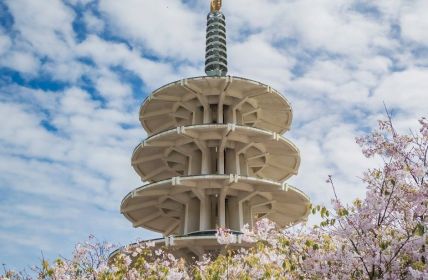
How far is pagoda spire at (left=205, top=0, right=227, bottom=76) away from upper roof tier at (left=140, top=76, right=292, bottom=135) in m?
6.55

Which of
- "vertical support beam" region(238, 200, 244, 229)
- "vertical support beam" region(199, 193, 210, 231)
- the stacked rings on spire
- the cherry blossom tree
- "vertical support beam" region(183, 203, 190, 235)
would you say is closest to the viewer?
the cherry blossom tree

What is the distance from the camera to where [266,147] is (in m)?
43.3

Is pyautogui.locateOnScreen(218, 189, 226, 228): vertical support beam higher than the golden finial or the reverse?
the reverse

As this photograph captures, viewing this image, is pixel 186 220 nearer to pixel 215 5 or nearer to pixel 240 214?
pixel 240 214

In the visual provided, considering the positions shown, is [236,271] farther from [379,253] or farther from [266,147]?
[266,147]

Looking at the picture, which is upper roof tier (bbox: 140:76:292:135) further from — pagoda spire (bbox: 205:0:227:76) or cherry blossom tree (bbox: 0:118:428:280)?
cherry blossom tree (bbox: 0:118:428:280)

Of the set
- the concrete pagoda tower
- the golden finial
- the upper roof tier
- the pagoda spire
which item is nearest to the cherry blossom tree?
the concrete pagoda tower

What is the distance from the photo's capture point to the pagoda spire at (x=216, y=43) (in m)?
51.4

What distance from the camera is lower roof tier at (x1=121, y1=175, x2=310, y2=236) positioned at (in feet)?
124

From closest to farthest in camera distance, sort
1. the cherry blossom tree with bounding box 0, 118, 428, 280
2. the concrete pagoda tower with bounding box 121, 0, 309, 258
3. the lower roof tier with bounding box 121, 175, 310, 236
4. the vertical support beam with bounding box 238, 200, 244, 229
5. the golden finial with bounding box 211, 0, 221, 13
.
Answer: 1. the cherry blossom tree with bounding box 0, 118, 428, 280
2. the lower roof tier with bounding box 121, 175, 310, 236
3. the concrete pagoda tower with bounding box 121, 0, 309, 258
4. the vertical support beam with bounding box 238, 200, 244, 229
5. the golden finial with bounding box 211, 0, 221, 13

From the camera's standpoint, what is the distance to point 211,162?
141 ft

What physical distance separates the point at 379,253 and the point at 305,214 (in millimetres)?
31997

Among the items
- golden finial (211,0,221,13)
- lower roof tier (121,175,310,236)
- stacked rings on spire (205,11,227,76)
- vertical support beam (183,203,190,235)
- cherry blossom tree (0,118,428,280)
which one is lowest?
cherry blossom tree (0,118,428,280)

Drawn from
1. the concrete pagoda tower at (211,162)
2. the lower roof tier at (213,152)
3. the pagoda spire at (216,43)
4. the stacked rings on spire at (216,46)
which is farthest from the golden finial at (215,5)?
the lower roof tier at (213,152)
